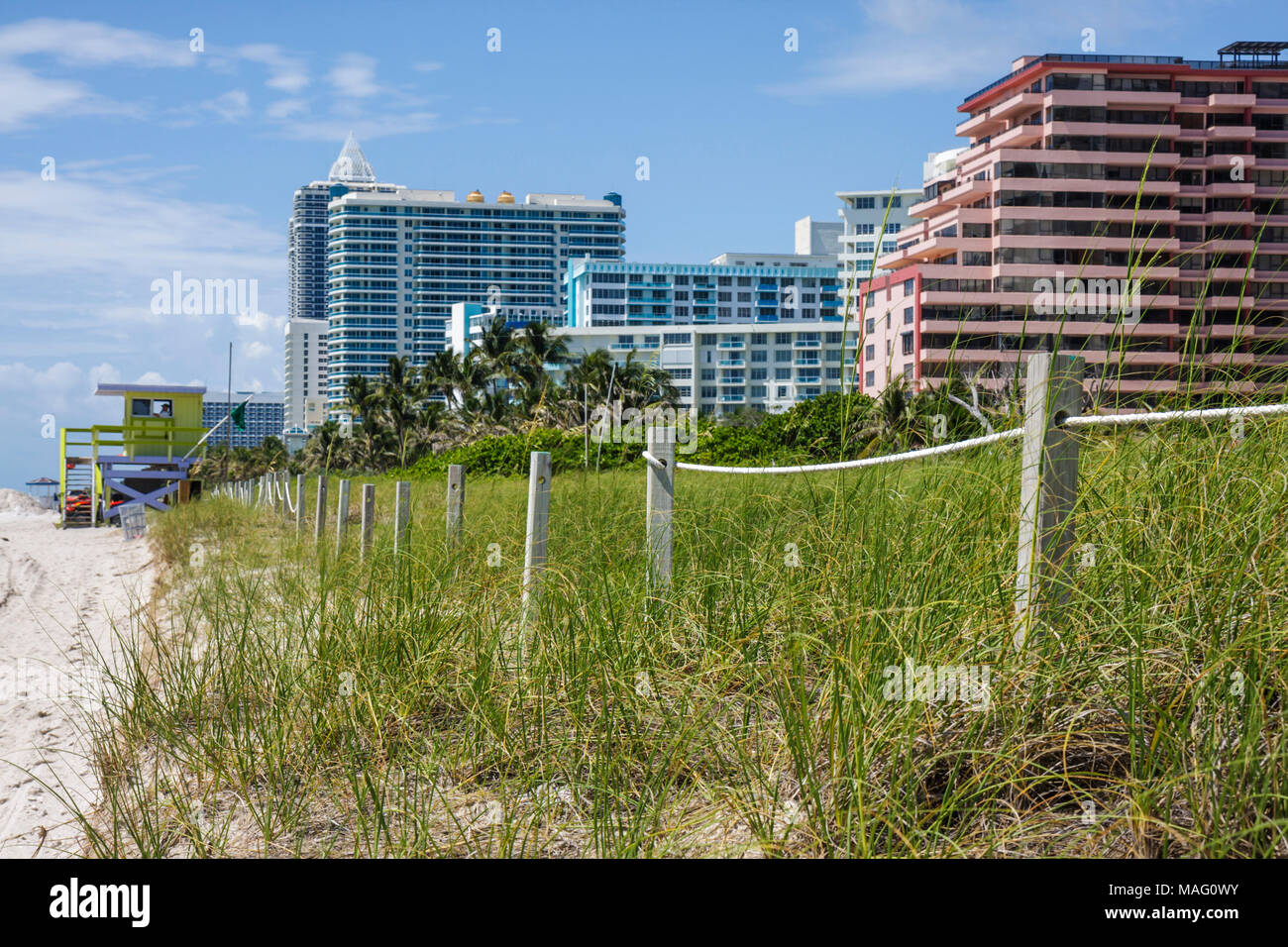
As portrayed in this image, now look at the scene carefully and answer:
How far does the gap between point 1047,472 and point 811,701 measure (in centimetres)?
81

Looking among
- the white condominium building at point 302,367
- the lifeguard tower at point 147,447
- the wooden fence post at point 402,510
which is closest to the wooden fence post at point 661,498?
the wooden fence post at point 402,510

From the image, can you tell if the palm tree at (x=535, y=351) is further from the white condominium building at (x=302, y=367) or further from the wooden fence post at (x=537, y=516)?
the white condominium building at (x=302, y=367)

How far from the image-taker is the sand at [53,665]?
151 inches

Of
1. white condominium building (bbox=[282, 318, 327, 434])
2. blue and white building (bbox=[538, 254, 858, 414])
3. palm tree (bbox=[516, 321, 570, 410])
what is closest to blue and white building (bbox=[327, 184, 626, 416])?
white condominium building (bbox=[282, 318, 327, 434])

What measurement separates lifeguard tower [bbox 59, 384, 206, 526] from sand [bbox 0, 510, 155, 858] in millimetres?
2272

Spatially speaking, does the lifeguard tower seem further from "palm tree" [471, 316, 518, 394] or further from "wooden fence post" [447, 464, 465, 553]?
"palm tree" [471, 316, 518, 394]

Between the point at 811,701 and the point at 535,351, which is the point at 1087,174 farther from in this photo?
the point at 811,701

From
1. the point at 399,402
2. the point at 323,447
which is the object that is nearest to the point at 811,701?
the point at 399,402

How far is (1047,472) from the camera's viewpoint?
2.34 metres

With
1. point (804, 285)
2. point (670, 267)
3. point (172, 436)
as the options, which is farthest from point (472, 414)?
point (804, 285)

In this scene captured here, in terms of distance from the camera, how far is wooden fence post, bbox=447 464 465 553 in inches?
206

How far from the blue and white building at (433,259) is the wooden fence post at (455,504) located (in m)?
144

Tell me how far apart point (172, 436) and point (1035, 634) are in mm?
23225

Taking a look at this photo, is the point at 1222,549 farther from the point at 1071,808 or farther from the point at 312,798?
the point at 312,798
